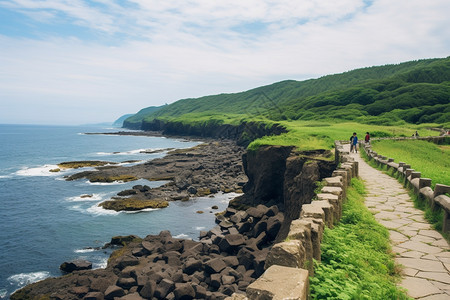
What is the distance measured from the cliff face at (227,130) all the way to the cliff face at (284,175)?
1028 inches

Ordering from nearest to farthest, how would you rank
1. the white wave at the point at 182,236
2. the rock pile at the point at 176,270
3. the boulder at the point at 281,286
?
the boulder at the point at 281,286
the rock pile at the point at 176,270
the white wave at the point at 182,236

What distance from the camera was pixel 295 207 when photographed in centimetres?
2281

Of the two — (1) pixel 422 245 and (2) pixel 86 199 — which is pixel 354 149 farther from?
(2) pixel 86 199

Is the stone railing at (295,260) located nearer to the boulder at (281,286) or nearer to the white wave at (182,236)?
the boulder at (281,286)

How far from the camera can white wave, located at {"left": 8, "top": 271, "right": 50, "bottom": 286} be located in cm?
1972

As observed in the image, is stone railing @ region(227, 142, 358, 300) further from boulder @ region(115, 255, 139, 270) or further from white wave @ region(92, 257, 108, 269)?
white wave @ region(92, 257, 108, 269)

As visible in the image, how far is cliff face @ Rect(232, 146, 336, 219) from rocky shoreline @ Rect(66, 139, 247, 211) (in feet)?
24.3

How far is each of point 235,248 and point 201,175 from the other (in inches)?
1130

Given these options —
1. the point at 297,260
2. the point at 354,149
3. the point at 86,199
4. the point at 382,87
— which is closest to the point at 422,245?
the point at 297,260

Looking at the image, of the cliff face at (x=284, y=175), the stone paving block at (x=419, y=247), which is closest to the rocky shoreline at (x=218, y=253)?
the cliff face at (x=284, y=175)

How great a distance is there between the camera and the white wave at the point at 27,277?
19.7 meters

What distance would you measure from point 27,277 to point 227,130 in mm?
102400

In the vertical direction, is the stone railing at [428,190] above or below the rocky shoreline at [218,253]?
above

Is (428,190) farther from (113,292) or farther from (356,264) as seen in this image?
(113,292)
